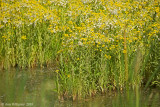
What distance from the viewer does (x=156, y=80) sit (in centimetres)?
→ 637

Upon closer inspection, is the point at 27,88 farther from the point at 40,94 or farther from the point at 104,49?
the point at 104,49


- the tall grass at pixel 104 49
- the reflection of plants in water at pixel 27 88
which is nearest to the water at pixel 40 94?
the reflection of plants in water at pixel 27 88

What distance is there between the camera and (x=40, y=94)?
6602mm

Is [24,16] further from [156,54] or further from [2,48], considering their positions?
[156,54]

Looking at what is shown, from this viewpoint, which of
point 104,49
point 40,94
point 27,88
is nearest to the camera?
point 104,49

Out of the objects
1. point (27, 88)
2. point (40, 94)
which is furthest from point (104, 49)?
point (27, 88)

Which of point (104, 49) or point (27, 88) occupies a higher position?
point (104, 49)

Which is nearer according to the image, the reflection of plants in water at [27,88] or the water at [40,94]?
the water at [40,94]

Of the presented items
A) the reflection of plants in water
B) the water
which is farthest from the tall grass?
the reflection of plants in water

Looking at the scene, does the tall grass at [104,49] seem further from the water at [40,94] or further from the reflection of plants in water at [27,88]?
the reflection of plants in water at [27,88]

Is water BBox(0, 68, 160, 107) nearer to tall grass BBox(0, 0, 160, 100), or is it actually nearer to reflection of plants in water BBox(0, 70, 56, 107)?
reflection of plants in water BBox(0, 70, 56, 107)

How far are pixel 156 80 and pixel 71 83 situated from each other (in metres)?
1.74

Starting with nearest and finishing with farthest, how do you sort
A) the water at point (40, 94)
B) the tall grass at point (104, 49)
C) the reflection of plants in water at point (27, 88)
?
the water at point (40, 94) → the tall grass at point (104, 49) → the reflection of plants in water at point (27, 88)

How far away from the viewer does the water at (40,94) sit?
5781 millimetres
